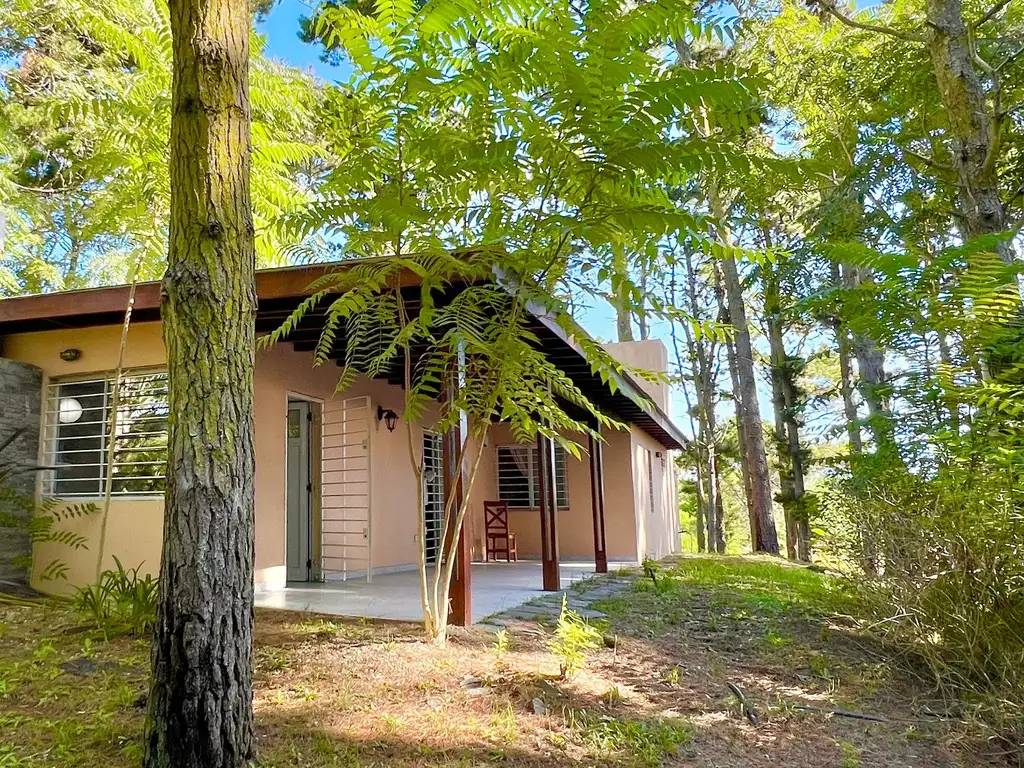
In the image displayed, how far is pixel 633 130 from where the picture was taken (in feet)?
8.94

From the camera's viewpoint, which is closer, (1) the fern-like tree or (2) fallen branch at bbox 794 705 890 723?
(1) the fern-like tree

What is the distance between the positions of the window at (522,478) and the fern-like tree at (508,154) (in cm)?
763

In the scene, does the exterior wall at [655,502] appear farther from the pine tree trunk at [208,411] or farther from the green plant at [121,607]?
the pine tree trunk at [208,411]

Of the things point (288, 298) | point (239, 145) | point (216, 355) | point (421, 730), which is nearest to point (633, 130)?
point (239, 145)

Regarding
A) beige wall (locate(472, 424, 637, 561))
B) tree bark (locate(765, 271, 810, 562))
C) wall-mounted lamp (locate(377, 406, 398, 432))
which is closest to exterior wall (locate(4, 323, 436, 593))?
wall-mounted lamp (locate(377, 406, 398, 432))

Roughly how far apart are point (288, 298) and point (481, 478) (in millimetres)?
6516

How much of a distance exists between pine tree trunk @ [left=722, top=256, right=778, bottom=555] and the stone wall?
1128cm

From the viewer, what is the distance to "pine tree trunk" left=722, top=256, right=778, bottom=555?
1330cm

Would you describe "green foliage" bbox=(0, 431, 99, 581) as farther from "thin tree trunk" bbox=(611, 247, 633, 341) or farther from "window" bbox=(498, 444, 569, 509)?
"window" bbox=(498, 444, 569, 509)

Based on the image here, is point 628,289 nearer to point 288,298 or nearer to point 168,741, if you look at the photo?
point 168,741

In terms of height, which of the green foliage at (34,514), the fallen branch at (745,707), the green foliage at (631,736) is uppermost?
the green foliage at (34,514)

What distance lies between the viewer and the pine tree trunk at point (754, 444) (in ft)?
43.6

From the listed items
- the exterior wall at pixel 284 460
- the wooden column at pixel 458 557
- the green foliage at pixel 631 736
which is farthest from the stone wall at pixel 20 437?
the green foliage at pixel 631 736

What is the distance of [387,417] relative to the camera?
28.2 ft
